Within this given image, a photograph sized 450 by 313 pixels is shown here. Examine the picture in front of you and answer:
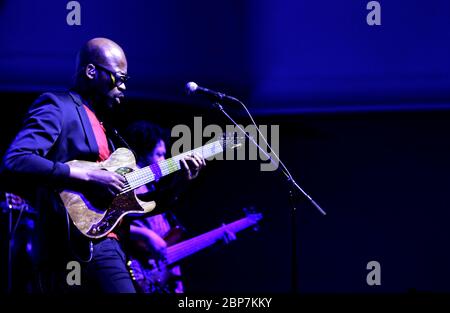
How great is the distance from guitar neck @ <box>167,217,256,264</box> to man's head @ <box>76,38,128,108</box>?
1.70 m

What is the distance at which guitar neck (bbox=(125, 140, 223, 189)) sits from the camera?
2.71m

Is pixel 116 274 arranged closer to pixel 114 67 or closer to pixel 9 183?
pixel 9 183

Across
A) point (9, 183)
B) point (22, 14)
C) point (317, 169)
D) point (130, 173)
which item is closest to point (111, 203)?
point (130, 173)

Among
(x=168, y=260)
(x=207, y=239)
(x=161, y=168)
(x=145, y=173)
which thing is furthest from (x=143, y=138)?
(x=145, y=173)

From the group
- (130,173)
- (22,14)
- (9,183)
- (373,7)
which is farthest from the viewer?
(373,7)

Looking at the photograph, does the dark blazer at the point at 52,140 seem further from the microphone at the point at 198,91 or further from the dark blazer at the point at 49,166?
the microphone at the point at 198,91

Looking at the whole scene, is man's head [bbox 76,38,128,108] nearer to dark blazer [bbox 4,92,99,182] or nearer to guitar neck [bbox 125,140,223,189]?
dark blazer [bbox 4,92,99,182]

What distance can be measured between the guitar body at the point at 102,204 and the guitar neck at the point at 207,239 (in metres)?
1.57

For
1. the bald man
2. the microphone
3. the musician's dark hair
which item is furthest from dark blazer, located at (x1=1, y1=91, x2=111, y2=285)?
the musician's dark hair

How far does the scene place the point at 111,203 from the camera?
2549 mm

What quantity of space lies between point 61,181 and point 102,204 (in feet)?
0.77

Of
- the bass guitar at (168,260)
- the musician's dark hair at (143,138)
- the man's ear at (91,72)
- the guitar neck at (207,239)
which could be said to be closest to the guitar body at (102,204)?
the man's ear at (91,72)

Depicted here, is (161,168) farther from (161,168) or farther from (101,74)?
(101,74)
